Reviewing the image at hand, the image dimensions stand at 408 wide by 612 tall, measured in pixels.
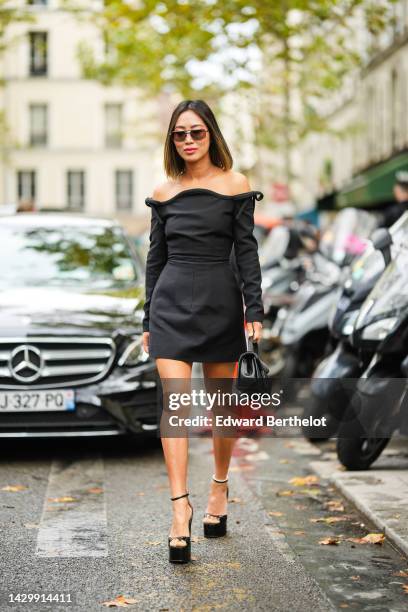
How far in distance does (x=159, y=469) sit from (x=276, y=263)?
7270 millimetres

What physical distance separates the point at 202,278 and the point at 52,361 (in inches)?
102

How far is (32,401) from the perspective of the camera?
7.90 m

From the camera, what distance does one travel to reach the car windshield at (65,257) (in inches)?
358

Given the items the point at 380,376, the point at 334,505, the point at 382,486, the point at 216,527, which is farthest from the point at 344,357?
the point at 216,527

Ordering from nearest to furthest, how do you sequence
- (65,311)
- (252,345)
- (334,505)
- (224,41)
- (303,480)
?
(252,345)
(334,505)
(303,480)
(65,311)
(224,41)

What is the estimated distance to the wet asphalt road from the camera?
16.0 ft

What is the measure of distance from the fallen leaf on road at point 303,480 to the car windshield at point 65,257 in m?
2.13

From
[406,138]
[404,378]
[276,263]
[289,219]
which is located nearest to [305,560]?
[404,378]

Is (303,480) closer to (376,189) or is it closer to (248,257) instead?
(248,257)

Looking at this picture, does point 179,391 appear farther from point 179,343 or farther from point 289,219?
point 289,219

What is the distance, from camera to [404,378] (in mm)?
7285

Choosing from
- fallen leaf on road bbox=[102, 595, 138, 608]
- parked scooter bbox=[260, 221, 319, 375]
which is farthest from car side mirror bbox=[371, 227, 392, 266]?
parked scooter bbox=[260, 221, 319, 375]

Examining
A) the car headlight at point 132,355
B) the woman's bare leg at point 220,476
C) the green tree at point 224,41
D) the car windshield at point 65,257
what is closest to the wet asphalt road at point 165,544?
the woman's bare leg at point 220,476

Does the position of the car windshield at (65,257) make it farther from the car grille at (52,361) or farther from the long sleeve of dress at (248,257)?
the long sleeve of dress at (248,257)
